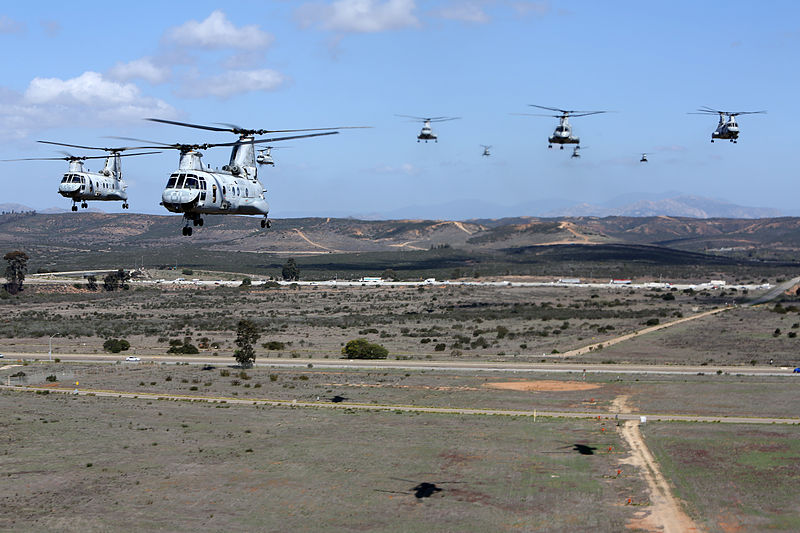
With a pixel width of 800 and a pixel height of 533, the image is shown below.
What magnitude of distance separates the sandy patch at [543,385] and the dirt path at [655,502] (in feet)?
47.4

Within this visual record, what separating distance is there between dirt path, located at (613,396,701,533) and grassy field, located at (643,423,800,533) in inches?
17.8

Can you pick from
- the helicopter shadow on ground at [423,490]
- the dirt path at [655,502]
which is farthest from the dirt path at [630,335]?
the helicopter shadow on ground at [423,490]

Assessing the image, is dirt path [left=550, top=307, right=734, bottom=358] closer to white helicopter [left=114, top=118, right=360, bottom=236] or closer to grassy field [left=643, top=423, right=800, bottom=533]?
grassy field [left=643, top=423, right=800, bottom=533]

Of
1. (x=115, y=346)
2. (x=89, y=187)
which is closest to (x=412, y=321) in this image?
(x=115, y=346)

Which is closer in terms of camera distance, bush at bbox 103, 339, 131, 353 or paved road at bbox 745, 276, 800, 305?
bush at bbox 103, 339, 131, 353

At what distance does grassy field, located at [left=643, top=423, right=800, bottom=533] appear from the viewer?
1330 inches

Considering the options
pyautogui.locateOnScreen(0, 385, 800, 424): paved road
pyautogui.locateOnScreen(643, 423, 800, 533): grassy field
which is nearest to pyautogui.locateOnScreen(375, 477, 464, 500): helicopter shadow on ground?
pyautogui.locateOnScreen(643, 423, 800, 533): grassy field

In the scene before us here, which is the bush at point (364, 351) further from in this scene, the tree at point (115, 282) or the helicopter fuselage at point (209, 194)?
the tree at point (115, 282)

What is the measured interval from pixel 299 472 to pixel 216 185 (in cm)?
1418

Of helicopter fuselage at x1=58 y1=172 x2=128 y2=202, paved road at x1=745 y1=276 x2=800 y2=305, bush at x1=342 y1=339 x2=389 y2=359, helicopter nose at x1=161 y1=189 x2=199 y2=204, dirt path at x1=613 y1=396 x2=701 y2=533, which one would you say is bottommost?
dirt path at x1=613 y1=396 x2=701 y2=533

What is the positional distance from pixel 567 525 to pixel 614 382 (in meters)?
32.6

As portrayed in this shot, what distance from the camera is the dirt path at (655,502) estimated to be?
107 ft

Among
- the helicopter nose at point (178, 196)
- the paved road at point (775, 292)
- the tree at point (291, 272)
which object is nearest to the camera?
the helicopter nose at point (178, 196)

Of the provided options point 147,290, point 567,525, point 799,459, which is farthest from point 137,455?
point 147,290
